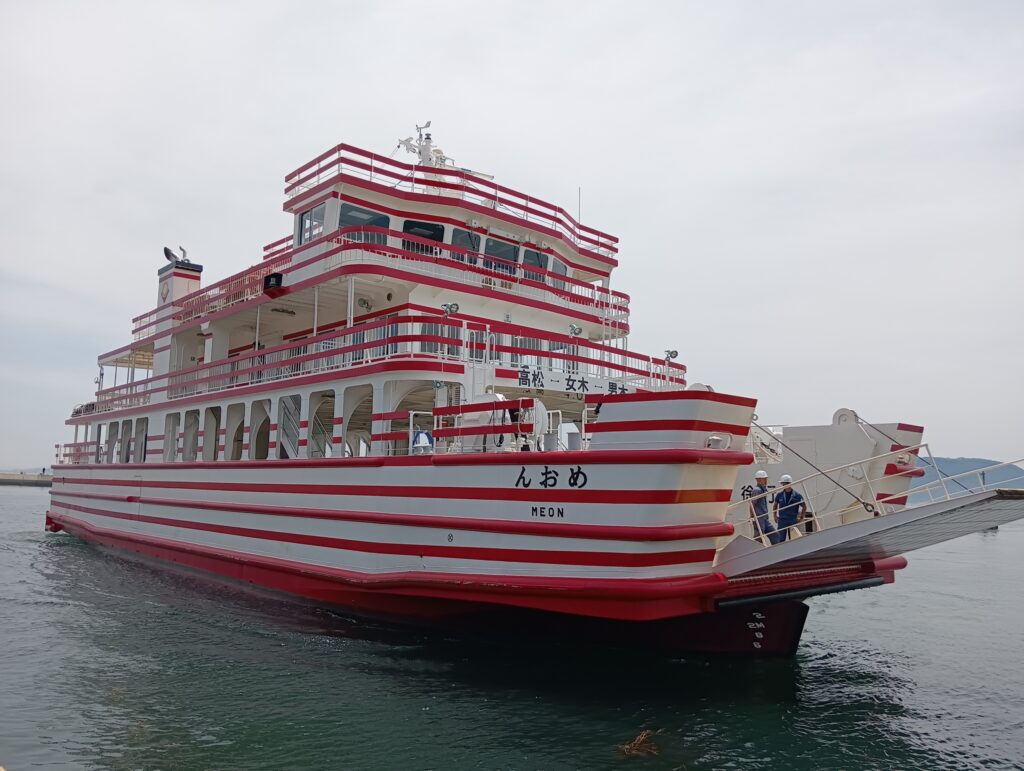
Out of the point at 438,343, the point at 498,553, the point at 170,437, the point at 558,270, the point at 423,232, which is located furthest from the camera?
the point at 170,437

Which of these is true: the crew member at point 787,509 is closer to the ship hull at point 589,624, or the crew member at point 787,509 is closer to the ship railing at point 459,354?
the ship hull at point 589,624

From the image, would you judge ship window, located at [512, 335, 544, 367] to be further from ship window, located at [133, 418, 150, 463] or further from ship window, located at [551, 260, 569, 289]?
ship window, located at [133, 418, 150, 463]

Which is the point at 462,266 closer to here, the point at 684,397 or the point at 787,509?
the point at 684,397

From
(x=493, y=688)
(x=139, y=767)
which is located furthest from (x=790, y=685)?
(x=139, y=767)

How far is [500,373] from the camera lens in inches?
471

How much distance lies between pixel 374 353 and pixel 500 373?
2.01m

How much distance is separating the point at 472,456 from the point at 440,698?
9.11 feet

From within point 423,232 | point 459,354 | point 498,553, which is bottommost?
point 498,553

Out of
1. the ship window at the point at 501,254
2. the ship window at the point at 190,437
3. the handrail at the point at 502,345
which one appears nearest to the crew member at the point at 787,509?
the handrail at the point at 502,345

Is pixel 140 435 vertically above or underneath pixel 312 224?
underneath

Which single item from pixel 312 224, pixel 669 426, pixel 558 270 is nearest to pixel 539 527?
pixel 669 426

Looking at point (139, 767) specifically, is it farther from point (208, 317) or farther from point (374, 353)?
point (208, 317)

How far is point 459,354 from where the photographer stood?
12094mm

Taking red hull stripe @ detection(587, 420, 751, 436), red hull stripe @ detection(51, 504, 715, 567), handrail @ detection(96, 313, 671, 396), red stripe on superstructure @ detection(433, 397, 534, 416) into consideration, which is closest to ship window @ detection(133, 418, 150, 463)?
handrail @ detection(96, 313, 671, 396)
